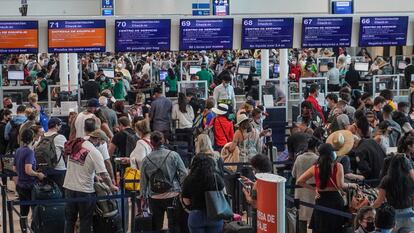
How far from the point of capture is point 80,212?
8914mm

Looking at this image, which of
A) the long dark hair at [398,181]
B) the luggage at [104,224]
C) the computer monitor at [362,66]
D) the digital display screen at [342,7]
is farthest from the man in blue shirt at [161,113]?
the digital display screen at [342,7]

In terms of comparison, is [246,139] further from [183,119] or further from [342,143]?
[183,119]

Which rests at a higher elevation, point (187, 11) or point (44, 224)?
point (187, 11)

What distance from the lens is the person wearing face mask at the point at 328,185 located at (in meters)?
8.27

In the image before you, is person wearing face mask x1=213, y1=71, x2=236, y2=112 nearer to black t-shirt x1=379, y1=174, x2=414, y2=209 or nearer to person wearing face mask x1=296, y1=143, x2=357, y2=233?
person wearing face mask x1=296, y1=143, x2=357, y2=233

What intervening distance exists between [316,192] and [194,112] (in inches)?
286

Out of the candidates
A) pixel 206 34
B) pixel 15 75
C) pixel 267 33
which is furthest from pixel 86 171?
pixel 15 75

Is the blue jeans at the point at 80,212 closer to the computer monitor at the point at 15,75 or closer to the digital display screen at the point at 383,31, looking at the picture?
the digital display screen at the point at 383,31

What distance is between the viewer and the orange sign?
6289mm

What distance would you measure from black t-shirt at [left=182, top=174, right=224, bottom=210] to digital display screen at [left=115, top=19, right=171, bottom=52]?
976 cm

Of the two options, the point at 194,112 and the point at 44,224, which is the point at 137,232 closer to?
the point at 44,224

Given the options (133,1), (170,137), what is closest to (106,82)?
(170,137)

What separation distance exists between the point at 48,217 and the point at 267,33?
30.9 ft

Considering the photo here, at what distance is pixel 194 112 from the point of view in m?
15.8
